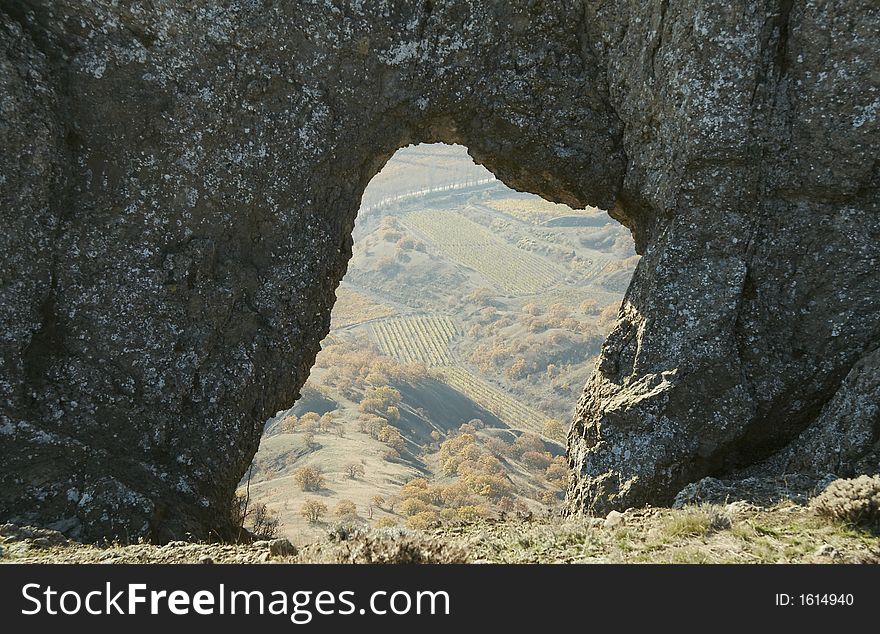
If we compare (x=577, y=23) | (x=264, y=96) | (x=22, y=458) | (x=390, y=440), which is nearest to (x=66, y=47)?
(x=264, y=96)

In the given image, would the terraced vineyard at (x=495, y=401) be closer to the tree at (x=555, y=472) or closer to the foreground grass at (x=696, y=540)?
the tree at (x=555, y=472)

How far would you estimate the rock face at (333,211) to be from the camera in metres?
9.42

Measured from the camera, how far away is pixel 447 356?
104688 mm

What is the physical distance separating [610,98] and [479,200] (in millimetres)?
130060

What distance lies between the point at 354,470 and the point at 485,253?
77.4 meters

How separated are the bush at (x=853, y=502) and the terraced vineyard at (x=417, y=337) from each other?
89640 millimetres

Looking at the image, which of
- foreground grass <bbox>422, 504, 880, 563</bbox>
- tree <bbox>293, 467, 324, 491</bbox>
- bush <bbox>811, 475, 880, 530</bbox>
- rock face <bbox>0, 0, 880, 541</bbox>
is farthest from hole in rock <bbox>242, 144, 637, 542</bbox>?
bush <bbox>811, 475, 880, 530</bbox>

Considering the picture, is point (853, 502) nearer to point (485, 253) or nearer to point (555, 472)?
point (555, 472)

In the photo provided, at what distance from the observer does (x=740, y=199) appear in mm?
10211

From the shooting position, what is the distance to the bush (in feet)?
23.5

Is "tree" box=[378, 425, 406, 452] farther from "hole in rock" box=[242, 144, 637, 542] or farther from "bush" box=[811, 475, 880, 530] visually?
"bush" box=[811, 475, 880, 530]

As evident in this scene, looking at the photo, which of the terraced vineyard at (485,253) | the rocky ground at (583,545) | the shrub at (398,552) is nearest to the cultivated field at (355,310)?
the terraced vineyard at (485,253)

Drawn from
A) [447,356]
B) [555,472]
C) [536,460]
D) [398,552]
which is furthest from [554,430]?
[398,552]

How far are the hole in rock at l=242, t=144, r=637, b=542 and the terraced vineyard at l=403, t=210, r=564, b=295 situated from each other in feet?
0.86
